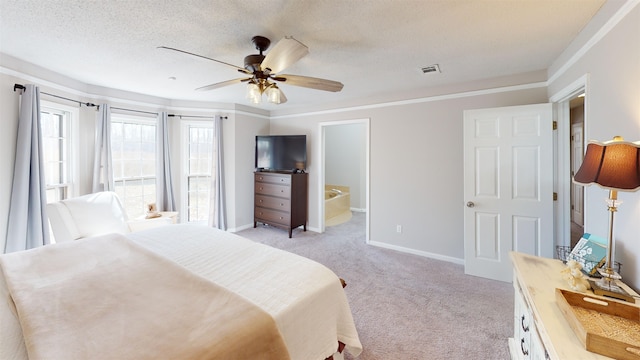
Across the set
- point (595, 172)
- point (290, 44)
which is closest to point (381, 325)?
point (595, 172)

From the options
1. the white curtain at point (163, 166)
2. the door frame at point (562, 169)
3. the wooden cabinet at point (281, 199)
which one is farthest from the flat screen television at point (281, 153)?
the door frame at point (562, 169)

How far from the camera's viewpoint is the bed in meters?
0.98

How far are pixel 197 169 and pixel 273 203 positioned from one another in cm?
155

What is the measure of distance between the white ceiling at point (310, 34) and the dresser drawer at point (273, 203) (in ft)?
7.43

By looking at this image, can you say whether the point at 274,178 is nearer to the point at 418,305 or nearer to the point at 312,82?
the point at 312,82

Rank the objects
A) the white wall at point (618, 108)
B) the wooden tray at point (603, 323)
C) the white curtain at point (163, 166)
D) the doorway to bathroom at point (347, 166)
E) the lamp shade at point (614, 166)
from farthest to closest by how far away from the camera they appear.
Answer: the doorway to bathroom at point (347, 166), the white curtain at point (163, 166), the white wall at point (618, 108), the lamp shade at point (614, 166), the wooden tray at point (603, 323)

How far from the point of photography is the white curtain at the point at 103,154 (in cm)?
351

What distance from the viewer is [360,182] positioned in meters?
6.91

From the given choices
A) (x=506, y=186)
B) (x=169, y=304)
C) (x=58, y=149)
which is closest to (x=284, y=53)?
(x=169, y=304)

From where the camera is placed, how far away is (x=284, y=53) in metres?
1.70

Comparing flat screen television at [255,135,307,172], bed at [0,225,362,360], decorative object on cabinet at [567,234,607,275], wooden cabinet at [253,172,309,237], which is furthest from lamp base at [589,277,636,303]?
flat screen television at [255,135,307,172]

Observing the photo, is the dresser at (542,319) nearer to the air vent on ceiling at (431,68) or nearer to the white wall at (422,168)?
the white wall at (422,168)

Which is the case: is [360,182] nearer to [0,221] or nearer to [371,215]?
[371,215]

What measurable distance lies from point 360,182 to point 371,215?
287 centimetres
